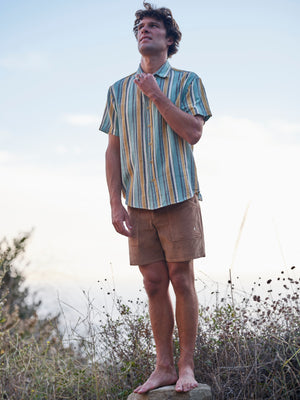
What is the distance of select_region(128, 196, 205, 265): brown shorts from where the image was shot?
2979mm

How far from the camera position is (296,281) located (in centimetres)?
383

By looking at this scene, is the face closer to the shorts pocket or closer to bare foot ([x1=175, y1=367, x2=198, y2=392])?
the shorts pocket

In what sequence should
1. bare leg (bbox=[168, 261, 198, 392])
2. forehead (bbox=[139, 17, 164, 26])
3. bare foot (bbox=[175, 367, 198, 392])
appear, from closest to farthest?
bare foot (bbox=[175, 367, 198, 392]) → bare leg (bbox=[168, 261, 198, 392]) → forehead (bbox=[139, 17, 164, 26])

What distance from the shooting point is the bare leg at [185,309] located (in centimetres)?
303

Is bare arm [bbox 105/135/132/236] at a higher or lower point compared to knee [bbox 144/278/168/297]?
higher

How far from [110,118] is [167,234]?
95 cm

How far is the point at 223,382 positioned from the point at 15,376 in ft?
6.02

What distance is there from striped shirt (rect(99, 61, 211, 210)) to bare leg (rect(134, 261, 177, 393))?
1.37ft

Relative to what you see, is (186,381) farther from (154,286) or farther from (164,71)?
(164,71)

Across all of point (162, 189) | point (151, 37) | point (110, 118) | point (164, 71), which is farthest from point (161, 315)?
point (151, 37)

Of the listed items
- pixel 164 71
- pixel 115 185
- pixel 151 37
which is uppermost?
pixel 151 37

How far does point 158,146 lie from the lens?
3115mm

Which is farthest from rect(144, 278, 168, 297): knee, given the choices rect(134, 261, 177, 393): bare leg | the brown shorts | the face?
the face

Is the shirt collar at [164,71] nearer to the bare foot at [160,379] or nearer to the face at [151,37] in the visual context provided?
the face at [151,37]
